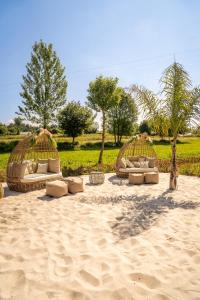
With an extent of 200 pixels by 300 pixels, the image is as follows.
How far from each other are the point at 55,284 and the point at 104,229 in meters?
2.13

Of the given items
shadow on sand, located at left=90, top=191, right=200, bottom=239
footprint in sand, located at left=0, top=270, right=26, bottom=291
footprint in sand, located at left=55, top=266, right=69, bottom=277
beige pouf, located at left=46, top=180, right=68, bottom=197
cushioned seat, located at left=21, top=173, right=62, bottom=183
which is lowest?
footprint in sand, located at left=0, top=270, right=26, bottom=291

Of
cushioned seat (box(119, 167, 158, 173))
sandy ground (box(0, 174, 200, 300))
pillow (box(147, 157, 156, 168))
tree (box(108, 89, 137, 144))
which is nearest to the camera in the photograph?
sandy ground (box(0, 174, 200, 300))

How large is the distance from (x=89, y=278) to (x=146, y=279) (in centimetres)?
78

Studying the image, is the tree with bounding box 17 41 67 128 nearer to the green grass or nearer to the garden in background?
the garden in background

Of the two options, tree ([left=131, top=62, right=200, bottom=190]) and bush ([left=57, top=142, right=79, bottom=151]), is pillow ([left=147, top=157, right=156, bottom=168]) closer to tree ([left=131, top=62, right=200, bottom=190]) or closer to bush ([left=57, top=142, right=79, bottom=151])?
tree ([left=131, top=62, right=200, bottom=190])

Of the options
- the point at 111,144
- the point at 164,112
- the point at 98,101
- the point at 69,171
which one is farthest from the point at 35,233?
the point at 111,144

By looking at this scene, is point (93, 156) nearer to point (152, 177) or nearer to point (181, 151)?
point (181, 151)

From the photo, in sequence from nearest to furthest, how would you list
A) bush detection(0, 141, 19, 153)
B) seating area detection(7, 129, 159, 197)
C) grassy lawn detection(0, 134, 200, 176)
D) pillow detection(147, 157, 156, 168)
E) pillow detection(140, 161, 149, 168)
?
seating area detection(7, 129, 159, 197) → pillow detection(140, 161, 149, 168) → pillow detection(147, 157, 156, 168) → grassy lawn detection(0, 134, 200, 176) → bush detection(0, 141, 19, 153)

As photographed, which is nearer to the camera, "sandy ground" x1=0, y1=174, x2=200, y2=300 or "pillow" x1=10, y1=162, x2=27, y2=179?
"sandy ground" x1=0, y1=174, x2=200, y2=300

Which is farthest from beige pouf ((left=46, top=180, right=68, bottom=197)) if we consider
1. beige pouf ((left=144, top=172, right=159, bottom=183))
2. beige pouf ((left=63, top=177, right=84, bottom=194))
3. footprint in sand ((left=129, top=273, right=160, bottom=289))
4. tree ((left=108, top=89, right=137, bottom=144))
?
tree ((left=108, top=89, right=137, bottom=144))

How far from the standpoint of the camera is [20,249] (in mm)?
4574

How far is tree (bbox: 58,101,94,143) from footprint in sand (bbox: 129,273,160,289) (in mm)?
28446

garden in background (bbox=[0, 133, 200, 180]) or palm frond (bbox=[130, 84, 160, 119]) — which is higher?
palm frond (bbox=[130, 84, 160, 119])

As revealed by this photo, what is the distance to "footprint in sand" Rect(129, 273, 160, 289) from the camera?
3.51 metres
